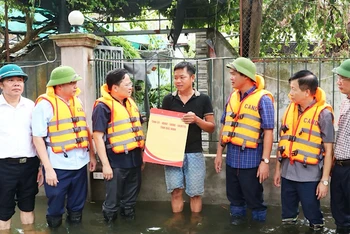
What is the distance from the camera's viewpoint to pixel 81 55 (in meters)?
5.00

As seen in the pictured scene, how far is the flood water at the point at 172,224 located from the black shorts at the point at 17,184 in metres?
0.29

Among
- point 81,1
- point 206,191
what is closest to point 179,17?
point 81,1

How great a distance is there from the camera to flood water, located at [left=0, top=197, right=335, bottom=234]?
4211mm

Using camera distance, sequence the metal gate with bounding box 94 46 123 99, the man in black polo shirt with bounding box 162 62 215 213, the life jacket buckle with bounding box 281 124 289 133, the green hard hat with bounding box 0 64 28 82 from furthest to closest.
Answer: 1. the metal gate with bounding box 94 46 123 99
2. the man in black polo shirt with bounding box 162 62 215 213
3. the life jacket buckle with bounding box 281 124 289 133
4. the green hard hat with bounding box 0 64 28 82

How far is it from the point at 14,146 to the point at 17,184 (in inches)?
15.6

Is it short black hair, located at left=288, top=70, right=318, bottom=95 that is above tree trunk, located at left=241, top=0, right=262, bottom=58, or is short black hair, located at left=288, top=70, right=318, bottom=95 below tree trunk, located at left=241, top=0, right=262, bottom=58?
below

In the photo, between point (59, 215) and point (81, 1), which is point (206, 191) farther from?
point (81, 1)

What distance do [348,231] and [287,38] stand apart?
527cm

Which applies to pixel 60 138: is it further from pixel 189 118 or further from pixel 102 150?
pixel 189 118

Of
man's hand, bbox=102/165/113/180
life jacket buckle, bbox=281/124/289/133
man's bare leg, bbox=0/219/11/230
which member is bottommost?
man's bare leg, bbox=0/219/11/230

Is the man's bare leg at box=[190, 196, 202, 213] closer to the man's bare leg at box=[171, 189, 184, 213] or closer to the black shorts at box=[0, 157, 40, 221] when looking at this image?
the man's bare leg at box=[171, 189, 184, 213]

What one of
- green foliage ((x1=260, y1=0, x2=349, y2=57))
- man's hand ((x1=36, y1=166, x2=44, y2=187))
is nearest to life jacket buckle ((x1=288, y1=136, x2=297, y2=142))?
man's hand ((x1=36, y1=166, x2=44, y2=187))

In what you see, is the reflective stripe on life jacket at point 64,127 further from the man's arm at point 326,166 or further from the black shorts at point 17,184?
the man's arm at point 326,166

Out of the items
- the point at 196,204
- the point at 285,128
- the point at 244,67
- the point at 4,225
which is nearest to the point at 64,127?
the point at 4,225
